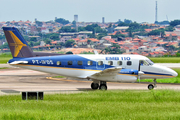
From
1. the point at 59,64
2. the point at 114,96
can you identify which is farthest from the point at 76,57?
the point at 114,96

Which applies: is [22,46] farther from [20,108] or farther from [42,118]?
[42,118]

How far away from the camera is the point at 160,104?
19.2 m

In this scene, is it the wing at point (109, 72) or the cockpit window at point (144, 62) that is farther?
the cockpit window at point (144, 62)

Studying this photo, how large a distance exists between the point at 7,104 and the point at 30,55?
958 centimetres

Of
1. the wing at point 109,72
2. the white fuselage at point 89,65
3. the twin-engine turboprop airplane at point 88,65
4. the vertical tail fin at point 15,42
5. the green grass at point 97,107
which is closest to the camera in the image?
the green grass at point 97,107

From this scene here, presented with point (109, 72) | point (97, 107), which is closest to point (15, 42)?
point (109, 72)

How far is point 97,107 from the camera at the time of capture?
18234mm

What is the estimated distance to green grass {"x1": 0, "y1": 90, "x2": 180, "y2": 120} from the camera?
15.8 meters

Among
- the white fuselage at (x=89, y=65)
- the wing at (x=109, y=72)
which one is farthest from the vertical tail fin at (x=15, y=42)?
the wing at (x=109, y=72)

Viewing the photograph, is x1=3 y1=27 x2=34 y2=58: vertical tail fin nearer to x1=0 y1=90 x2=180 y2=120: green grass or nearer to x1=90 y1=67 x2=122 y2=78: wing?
x1=90 y1=67 x2=122 y2=78: wing

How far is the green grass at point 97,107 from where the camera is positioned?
624 inches

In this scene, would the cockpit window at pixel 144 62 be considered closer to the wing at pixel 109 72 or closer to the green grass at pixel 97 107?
the wing at pixel 109 72

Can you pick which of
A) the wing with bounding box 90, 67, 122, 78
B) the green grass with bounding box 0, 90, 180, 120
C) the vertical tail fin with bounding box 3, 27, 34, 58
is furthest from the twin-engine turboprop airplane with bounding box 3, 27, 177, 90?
the green grass with bounding box 0, 90, 180, 120

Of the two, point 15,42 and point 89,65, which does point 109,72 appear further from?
point 15,42
